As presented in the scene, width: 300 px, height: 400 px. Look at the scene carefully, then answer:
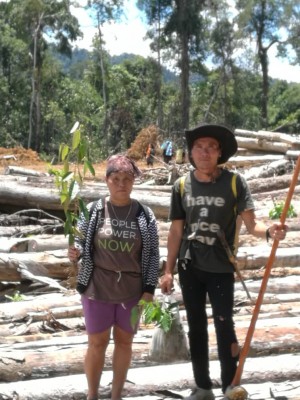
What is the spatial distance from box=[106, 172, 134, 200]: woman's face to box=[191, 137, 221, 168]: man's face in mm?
382

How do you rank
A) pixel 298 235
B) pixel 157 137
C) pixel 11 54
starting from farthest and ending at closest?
pixel 11 54, pixel 157 137, pixel 298 235

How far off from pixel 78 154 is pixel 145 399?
1.44 m

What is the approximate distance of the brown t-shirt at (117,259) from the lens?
13.0ft

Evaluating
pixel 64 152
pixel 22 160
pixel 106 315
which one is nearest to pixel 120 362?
pixel 106 315

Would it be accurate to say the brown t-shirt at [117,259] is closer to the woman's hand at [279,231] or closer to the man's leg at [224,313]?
the man's leg at [224,313]

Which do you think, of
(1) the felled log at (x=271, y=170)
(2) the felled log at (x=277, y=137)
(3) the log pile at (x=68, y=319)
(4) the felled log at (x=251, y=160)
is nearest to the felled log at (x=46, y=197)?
(3) the log pile at (x=68, y=319)

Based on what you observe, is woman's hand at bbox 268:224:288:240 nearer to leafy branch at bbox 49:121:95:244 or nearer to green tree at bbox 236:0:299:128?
leafy branch at bbox 49:121:95:244

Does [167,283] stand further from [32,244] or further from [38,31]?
[38,31]

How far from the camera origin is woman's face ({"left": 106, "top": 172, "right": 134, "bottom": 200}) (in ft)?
13.1

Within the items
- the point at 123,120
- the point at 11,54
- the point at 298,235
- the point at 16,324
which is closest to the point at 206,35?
the point at 123,120

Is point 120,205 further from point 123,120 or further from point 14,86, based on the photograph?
point 14,86

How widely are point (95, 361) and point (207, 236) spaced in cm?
92

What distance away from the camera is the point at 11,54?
40406 mm

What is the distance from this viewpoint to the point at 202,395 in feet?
13.3
